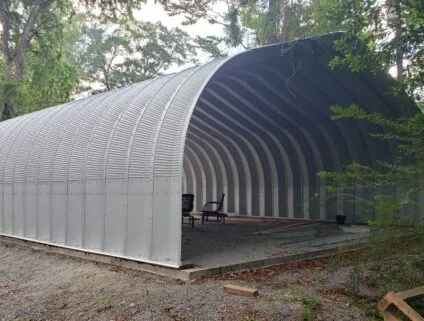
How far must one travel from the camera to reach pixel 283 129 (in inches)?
538

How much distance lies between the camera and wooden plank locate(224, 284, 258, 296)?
209 inches

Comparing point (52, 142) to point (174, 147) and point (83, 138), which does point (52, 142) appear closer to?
point (83, 138)

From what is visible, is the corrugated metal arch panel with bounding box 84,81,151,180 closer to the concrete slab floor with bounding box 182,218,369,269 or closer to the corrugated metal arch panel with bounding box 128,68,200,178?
the corrugated metal arch panel with bounding box 128,68,200,178

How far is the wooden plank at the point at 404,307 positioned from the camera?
4.17m

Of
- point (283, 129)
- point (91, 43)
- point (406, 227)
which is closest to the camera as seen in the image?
point (406, 227)

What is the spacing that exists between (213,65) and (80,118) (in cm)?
348

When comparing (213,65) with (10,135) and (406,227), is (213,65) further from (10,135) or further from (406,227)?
(10,135)

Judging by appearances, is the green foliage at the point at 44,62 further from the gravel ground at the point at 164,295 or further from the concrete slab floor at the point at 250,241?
the gravel ground at the point at 164,295

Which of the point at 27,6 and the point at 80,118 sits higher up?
the point at 27,6

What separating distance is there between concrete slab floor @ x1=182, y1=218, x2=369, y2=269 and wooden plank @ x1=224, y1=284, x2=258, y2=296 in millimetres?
1032

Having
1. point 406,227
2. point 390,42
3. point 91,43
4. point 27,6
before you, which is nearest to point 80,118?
point 390,42

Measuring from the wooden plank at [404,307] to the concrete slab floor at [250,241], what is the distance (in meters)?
2.80

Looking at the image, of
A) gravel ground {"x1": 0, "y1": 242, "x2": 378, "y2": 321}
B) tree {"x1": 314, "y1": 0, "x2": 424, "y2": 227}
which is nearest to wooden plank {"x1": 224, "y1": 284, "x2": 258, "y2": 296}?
gravel ground {"x1": 0, "y1": 242, "x2": 378, "y2": 321}

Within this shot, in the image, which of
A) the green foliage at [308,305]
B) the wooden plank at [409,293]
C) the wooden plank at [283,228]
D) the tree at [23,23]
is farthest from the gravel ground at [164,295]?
the tree at [23,23]
